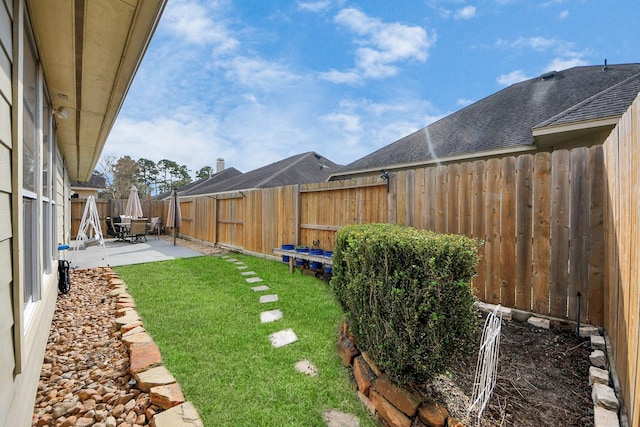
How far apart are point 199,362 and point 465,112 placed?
36.8 ft

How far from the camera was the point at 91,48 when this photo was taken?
7.20ft

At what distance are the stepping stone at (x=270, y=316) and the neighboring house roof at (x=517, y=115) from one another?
20.4 feet

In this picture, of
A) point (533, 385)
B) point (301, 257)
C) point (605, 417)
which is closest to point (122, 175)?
point (301, 257)

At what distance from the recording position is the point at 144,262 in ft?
Answer: 23.5

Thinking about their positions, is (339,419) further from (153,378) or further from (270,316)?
(270,316)

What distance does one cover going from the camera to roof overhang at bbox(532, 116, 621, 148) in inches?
198

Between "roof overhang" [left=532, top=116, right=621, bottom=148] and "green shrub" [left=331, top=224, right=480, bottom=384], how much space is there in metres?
5.10

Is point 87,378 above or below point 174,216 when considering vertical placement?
below

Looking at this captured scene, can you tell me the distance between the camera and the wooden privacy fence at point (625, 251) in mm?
1506

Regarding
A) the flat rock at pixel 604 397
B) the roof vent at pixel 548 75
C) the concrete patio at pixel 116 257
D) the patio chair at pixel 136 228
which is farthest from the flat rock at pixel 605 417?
the patio chair at pixel 136 228

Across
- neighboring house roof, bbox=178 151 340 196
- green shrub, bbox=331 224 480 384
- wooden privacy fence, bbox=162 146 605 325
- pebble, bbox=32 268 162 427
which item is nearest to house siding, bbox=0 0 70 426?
pebble, bbox=32 268 162 427

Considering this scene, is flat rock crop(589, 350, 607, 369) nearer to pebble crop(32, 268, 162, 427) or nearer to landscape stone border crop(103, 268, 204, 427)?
landscape stone border crop(103, 268, 204, 427)

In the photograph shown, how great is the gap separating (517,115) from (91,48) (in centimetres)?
962

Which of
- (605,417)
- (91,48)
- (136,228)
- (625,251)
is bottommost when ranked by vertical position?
(605,417)
